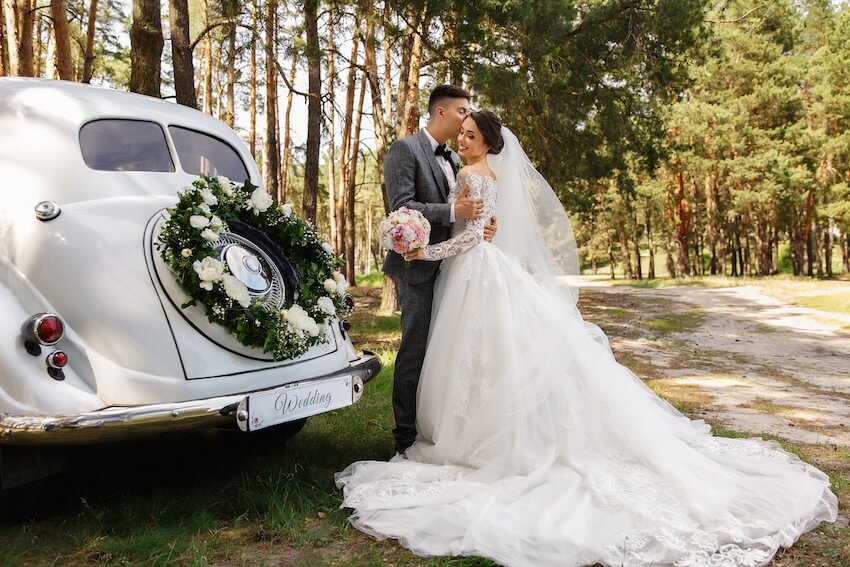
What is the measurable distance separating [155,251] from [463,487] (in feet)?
6.85

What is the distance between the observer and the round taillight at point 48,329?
3.01m

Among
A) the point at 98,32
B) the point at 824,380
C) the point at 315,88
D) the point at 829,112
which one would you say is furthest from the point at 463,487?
the point at 829,112

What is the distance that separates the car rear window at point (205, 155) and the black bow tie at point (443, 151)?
1356mm

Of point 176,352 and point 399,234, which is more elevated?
point 399,234

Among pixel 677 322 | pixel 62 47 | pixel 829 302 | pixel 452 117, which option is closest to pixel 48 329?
pixel 452 117

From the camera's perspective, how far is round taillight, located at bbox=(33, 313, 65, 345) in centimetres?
301

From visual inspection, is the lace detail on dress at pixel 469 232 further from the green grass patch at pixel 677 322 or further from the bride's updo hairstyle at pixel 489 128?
the green grass patch at pixel 677 322

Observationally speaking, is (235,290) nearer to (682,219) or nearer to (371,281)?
(371,281)

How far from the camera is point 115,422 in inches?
113

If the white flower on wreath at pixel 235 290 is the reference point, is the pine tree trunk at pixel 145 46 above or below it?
above

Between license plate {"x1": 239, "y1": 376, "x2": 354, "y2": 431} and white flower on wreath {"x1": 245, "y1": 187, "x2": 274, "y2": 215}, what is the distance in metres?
1.10

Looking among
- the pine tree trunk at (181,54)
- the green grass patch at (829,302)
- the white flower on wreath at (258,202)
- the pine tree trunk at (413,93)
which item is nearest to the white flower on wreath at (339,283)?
the white flower on wreath at (258,202)

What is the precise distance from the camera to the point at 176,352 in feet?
10.6

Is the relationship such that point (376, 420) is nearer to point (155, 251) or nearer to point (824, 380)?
point (155, 251)
